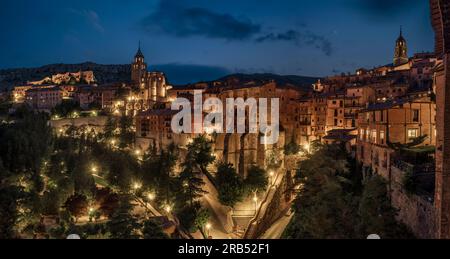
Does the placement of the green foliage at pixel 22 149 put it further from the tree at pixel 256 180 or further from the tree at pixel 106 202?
the tree at pixel 256 180

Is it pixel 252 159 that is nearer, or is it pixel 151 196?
pixel 151 196

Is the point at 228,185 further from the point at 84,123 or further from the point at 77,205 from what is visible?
the point at 84,123

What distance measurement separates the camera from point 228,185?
33.5 meters

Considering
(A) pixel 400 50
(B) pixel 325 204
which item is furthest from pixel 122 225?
(A) pixel 400 50

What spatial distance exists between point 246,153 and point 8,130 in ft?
69.4

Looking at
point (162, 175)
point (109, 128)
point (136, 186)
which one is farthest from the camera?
point (109, 128)

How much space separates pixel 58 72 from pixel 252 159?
344 ft

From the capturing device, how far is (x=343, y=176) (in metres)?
23.8

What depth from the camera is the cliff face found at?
114062 millimetres

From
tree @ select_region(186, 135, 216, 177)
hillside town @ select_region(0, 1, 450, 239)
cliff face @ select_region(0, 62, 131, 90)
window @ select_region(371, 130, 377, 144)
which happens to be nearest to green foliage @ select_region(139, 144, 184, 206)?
hillside town @ select_region(0, 1, 450, 239)

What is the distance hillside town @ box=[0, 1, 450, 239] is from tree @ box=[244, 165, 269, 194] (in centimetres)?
9

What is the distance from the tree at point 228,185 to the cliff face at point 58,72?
3216 inches
